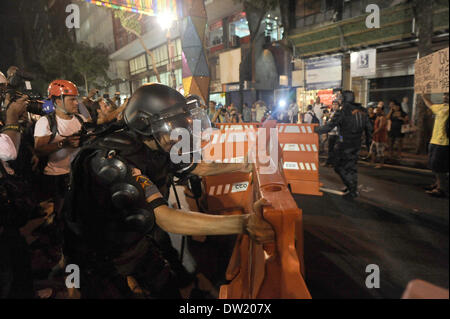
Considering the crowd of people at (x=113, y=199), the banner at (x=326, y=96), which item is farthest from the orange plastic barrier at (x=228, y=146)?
the banner at (x=326, y=96)

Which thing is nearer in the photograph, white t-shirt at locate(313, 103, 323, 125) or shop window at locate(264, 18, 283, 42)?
white t-shirt at locate(313, 103, 323, 125)

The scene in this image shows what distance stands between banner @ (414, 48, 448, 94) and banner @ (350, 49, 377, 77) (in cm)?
1017

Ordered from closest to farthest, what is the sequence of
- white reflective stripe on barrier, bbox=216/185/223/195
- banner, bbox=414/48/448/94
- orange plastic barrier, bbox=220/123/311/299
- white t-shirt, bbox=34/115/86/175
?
1. orange plastic barrier, bbox=220/123/311/299
2. white t-shirt, bbox=34/115/86/175
3. banner, bbox=414/48/448/94
4. white reflective stripe on barrier, bbox=216/185/223/195

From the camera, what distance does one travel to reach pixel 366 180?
6602mm

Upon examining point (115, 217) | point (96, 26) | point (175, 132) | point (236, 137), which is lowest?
point (115, 217)

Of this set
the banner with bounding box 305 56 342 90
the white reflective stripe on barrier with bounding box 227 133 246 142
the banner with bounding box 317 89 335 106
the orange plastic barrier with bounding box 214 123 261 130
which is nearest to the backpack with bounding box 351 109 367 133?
the orange plastic barrier with bounding box 214 123 261 130

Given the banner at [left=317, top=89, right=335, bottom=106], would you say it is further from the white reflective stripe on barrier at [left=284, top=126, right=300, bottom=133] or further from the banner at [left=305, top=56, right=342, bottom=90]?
the white reflective stripe on barrier at [left=284, top=126, right=300, bottom=133]

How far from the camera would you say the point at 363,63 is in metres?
13.6

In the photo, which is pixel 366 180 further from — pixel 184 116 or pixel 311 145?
pixel 184 116

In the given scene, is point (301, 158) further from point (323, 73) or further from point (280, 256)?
point (323, 73)

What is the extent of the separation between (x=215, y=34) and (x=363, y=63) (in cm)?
1576

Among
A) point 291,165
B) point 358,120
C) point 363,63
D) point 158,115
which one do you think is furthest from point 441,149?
point 363,63

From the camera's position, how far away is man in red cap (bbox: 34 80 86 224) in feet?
11.0
